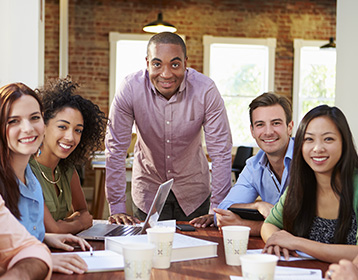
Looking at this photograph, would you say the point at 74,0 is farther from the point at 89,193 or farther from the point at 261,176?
the point at 261,176

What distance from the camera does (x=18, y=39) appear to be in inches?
114

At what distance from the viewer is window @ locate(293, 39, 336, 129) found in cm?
823

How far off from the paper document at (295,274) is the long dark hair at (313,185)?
0.31 metres

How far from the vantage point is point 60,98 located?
214 cm

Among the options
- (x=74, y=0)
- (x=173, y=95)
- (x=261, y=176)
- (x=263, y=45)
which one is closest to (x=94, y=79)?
(x=74, y=0)

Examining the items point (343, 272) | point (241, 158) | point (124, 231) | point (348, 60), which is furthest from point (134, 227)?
point (241, 158)

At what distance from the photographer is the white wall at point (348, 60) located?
2.63 metres

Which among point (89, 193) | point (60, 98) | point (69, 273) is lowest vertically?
point (89, 193)

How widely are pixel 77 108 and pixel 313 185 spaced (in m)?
1.05


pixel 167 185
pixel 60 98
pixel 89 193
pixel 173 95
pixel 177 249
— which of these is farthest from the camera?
pixel 89 193

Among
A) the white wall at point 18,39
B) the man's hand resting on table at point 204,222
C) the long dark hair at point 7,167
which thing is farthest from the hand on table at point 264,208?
the white wall at point 18,39

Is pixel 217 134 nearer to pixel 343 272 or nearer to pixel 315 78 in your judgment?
pixel 343 272

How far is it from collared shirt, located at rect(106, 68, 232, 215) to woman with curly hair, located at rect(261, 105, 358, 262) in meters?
0.86

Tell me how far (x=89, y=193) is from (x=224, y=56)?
10.2ft
